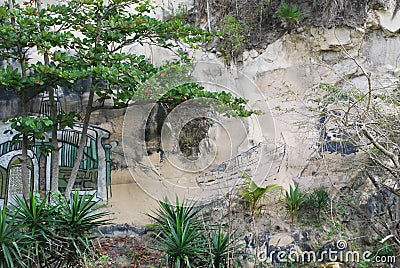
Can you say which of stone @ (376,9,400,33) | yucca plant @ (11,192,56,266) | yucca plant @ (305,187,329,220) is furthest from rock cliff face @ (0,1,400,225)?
→ yucca plant @ (11,192,56,266)

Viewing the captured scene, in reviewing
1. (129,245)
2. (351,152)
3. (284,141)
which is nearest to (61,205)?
(129,245)

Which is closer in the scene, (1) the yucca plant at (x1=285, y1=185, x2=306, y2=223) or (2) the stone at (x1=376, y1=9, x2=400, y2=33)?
(1) the yucca plant at (x1=285, y1=185, x2=306, y2=223)

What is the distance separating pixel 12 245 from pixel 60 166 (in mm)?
2413

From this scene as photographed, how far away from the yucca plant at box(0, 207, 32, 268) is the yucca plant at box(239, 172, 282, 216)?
10.9 ft

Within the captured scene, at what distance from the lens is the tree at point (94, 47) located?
6.24m

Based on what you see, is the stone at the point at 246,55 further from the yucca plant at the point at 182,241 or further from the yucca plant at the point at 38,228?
the yucca plant at the point at 38,228

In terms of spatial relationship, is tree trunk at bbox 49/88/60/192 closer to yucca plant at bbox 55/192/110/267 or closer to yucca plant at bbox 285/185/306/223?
yucca plant at bbox 55/192/110/267

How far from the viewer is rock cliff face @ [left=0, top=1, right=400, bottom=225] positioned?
25.5 feet

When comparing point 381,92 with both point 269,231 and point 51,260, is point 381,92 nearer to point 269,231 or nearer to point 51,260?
point 269,231

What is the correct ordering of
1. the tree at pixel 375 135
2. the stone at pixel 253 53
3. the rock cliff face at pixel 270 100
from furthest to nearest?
1. the stone at pixel 253 53
2. the rock cliff face at pixel 270 100
3. the tree at pixel 375 135

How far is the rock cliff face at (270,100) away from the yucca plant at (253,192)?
1.67 feet

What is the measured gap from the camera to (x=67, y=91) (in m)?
7.94

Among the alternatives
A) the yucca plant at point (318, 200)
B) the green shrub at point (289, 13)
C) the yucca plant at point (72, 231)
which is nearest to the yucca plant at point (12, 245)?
the yucca plant at point (72, 231)

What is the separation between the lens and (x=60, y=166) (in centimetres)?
769
